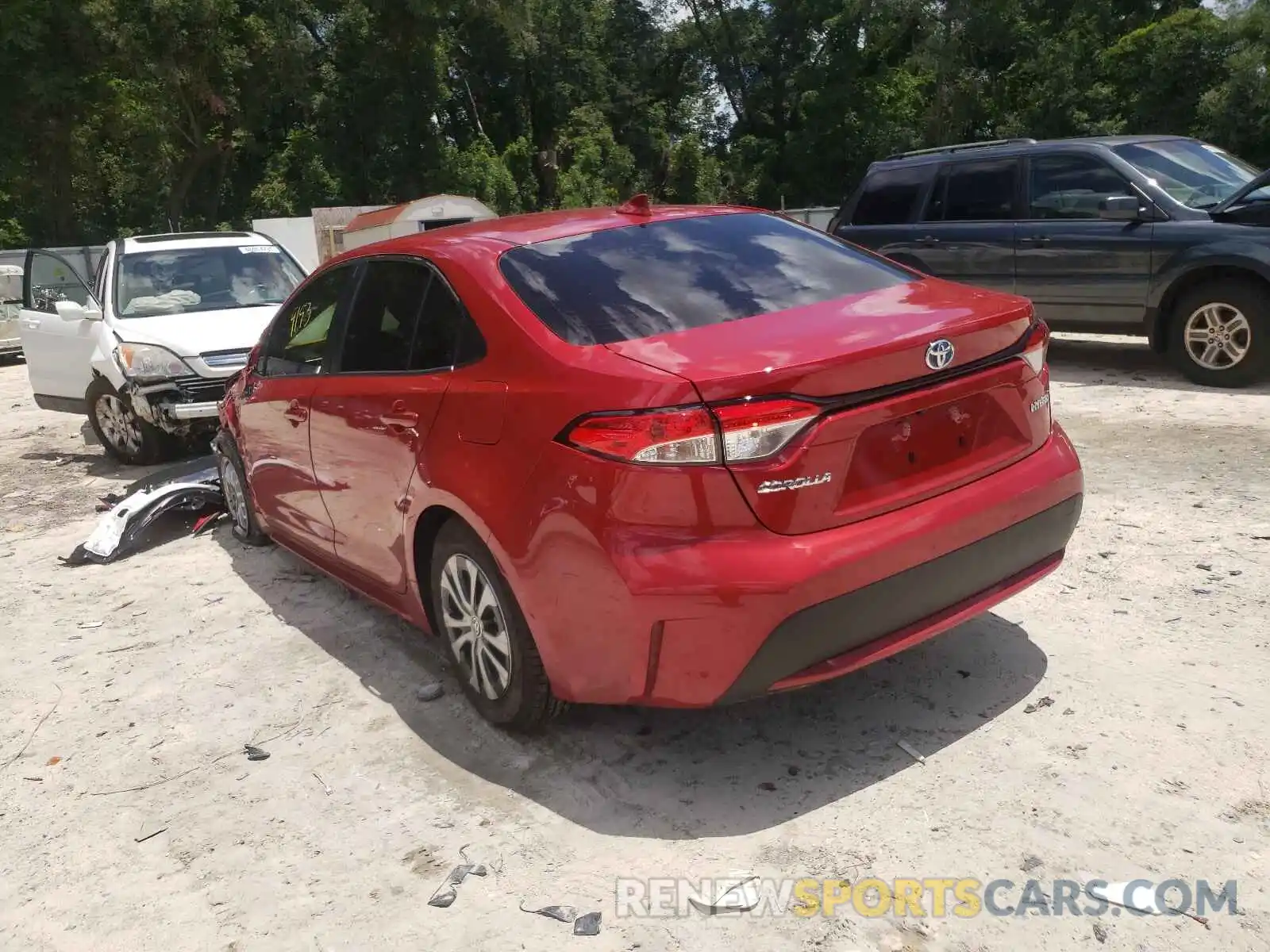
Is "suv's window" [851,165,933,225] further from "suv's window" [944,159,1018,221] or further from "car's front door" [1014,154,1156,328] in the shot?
"car's front door" [1014,154,1156,328]

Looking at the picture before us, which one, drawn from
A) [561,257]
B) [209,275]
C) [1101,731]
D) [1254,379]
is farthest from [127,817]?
[1254,379]

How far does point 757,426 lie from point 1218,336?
20.3ft

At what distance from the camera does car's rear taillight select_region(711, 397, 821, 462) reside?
2.78 metres

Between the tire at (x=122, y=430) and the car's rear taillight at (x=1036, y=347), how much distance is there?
260 inches

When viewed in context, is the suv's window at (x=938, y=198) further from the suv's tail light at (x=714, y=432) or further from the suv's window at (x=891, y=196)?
the suv's tail light at (x=714, y=432)

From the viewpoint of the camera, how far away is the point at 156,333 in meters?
7.92

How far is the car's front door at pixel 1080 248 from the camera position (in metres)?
8.06

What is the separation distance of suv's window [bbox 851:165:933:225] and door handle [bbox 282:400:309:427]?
21.7 ft

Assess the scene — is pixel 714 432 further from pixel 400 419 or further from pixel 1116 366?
pixel 1116 366

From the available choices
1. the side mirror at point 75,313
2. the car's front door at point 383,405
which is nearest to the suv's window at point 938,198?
the car's front door at point 383,405

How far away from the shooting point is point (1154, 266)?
310 inches

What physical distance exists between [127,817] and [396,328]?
1839 mm

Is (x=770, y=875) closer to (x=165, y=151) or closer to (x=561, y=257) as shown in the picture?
(x=561, y=257)

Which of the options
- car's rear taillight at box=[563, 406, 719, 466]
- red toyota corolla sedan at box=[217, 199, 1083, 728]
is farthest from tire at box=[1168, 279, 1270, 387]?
car's rear taillight at box=[563, 406, 719, 466]
